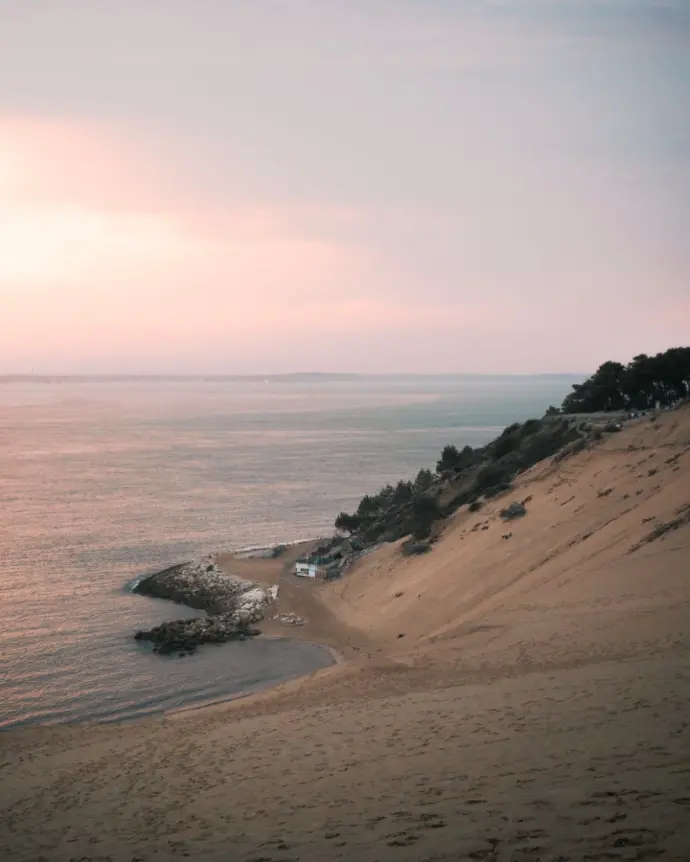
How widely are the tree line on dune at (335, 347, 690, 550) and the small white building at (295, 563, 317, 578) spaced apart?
452cm

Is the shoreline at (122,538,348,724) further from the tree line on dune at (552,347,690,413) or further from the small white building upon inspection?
A: the tree line on dune at (552,347,690,413)

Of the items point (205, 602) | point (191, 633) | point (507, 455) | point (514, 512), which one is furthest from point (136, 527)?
point (514, 512)

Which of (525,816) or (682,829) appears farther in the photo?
(525,816)

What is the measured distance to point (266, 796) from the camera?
36.9 feet

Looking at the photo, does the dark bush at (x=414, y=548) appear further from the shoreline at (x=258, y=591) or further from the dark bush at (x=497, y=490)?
the shoreline at (x=258, y=591)

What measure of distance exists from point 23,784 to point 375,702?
7896 mm

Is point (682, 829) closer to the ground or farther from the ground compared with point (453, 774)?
farther from the ground

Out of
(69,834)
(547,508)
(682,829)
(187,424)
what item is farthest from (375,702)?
(187,424)

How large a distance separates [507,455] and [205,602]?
21188 millimetres

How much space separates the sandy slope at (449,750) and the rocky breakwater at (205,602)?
6.69m

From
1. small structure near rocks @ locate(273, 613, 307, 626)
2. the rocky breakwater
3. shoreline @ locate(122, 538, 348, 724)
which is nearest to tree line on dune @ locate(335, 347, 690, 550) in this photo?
shoreline @ locate(122, 538, 348, 724)

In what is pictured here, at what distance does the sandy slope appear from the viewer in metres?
8.56

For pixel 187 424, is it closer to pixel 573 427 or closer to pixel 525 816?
pixel 573 427

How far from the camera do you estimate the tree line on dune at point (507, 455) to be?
138 ft
